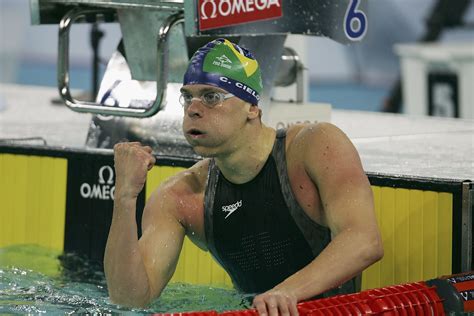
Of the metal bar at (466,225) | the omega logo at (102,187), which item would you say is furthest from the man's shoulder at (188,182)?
the omega logo at (102,187)

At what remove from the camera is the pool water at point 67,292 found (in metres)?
3.11

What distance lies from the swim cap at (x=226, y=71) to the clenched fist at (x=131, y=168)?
0.29 meters

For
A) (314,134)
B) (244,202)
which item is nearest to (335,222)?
(314,134)

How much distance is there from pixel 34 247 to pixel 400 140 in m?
1.57

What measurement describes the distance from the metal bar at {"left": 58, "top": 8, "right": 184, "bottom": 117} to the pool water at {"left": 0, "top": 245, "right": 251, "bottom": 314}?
0.58m

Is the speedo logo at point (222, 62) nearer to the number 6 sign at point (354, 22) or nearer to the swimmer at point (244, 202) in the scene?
the swimmer at point (244, 202)

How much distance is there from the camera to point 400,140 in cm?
457

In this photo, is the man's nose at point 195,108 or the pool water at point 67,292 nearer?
the man's nose at point 195,108

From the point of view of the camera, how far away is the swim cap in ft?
9.33

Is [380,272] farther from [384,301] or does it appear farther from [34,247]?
[34,247]

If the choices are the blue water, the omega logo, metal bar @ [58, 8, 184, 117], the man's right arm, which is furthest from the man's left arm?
the blue water

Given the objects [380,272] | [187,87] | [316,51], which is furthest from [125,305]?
[316,51]

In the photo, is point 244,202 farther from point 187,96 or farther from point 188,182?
point 187,96

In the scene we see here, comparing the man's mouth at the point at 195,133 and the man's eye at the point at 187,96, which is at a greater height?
the man's eye at the point at 187,96
